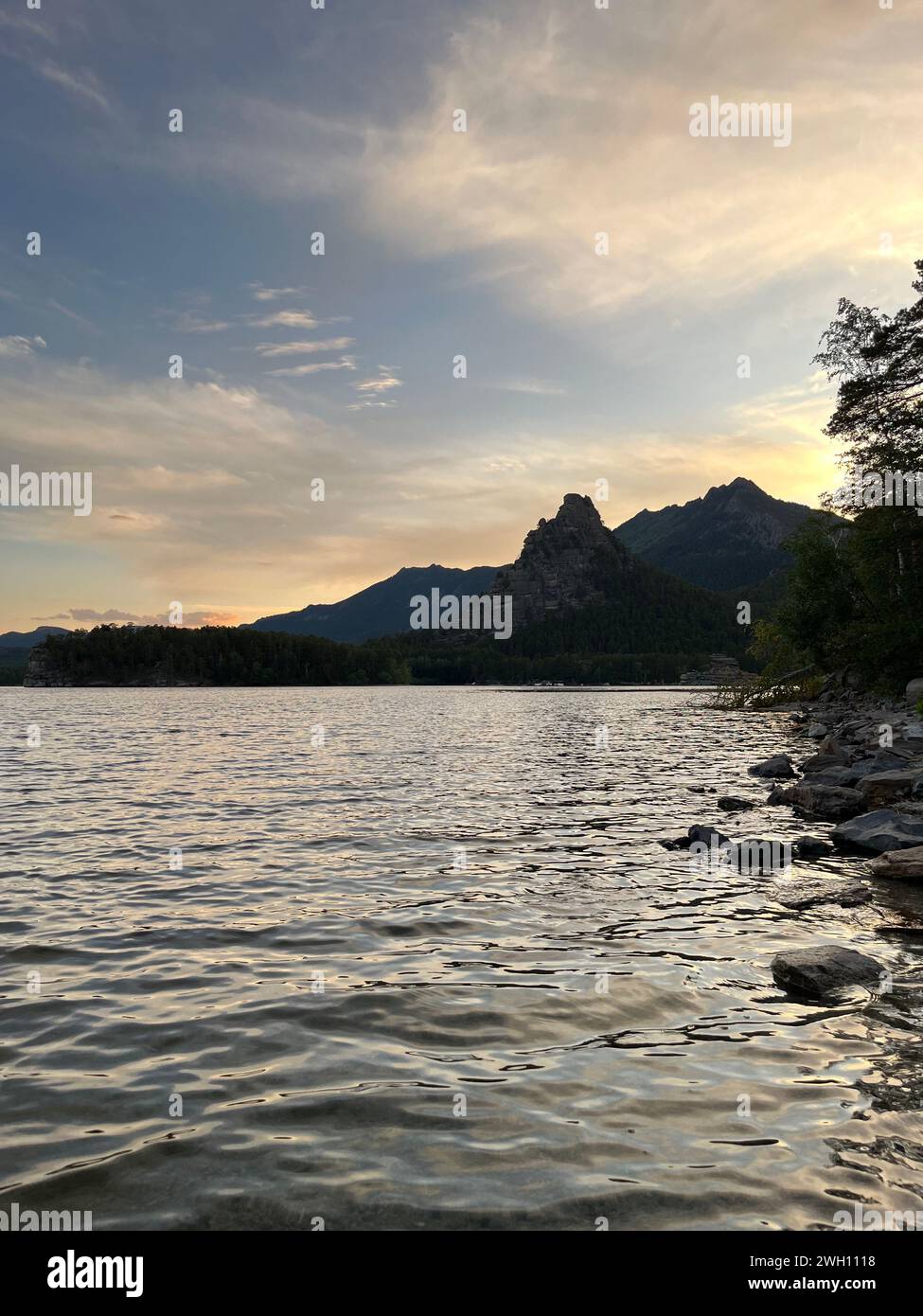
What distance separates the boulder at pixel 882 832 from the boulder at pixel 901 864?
3.28 ft

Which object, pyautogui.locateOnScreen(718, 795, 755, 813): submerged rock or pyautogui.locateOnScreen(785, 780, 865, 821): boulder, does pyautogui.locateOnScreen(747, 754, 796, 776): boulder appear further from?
pyautogui.locateOnScreen(785, 780, 865, 821): boulder

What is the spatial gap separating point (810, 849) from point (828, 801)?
21.7 ft

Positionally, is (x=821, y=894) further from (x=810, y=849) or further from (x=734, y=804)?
(x=734, y=804)

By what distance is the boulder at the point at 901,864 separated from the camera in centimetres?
1587

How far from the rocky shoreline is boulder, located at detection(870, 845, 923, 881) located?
2 centimetres

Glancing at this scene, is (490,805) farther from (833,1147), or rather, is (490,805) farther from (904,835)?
(833,1147)

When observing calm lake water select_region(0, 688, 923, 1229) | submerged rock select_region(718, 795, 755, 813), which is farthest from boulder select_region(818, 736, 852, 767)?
calm lake water select_region(0, 688, 923, 1229)

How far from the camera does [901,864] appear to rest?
635 inches

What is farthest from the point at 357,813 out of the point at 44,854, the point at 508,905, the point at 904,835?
the point at 904,835

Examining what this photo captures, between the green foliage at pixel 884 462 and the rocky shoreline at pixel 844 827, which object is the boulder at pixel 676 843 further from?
the green foliage at pixel 884 462

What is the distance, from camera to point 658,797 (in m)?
29.1

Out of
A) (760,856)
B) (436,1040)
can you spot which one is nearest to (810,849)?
(760,856)

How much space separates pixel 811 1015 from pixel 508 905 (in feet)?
19.9

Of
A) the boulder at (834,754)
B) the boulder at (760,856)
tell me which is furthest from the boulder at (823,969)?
the boulder at (834,754)
